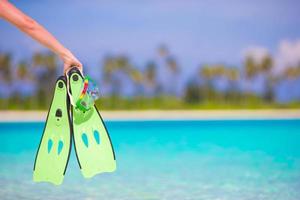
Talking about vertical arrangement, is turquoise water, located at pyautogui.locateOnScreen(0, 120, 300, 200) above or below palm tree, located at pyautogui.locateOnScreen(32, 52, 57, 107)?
below

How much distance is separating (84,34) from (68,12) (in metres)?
1.30

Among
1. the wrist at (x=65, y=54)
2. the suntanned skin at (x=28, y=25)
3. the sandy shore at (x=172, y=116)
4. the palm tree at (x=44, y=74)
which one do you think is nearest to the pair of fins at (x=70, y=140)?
the wrist at (x=65, y=54)

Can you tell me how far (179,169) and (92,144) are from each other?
4.43 metres

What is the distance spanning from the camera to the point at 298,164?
7.17 m

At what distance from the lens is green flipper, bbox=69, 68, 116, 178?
2272 millimetres

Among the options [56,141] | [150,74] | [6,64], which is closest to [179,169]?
[56,141]

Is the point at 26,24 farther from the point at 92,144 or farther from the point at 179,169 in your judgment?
the point at 179,169

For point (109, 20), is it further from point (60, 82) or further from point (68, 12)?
point (60, 82)

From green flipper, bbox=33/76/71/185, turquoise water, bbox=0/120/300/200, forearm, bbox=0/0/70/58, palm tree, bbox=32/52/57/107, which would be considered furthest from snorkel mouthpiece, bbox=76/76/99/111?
palm tree, bbox=32/52/57/107

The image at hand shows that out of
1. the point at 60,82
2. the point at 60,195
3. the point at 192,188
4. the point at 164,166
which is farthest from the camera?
the point at 164,166

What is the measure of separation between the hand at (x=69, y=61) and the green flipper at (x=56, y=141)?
209 mm

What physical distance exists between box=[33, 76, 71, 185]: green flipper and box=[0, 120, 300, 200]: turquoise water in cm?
230

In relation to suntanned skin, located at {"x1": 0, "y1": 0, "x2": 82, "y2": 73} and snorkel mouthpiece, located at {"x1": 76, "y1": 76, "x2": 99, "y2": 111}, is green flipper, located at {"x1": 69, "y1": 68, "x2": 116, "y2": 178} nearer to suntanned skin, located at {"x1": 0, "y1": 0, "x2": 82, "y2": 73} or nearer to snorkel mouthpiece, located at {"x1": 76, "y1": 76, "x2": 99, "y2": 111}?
snorkel mouthpiece, located at {"x1": 76, "y1": 76, "x2": 99, "y2": 111}

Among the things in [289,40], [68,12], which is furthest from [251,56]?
[68,12]
